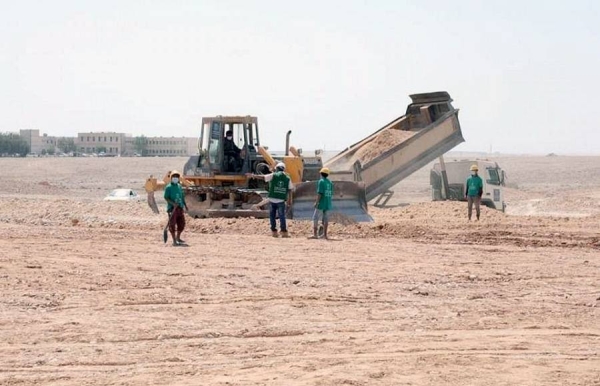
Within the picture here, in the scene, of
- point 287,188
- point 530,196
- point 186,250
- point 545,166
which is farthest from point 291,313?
point 545,166

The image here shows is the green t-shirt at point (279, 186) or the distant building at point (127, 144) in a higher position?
the distant building at point (127, 144)

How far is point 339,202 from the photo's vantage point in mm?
22516

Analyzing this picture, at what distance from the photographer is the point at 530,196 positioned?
4394 cm

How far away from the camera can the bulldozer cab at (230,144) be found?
78.3 ft

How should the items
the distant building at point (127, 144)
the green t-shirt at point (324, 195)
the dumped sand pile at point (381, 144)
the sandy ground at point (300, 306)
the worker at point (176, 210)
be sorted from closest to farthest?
the sandy ground at point (300, 306), the worker at point (176, 210), the green t-shirt at point (324, 195), the dumped sand pile at point (381, 144), the distant building at point (127, 144)

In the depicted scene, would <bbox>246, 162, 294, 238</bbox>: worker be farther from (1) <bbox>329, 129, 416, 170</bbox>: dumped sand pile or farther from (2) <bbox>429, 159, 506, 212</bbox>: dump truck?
(2) <bbox>429, 159, 506, 212</bbox>: dump truck

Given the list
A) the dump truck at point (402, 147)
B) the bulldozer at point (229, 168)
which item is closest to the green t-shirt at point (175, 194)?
the bulldozer at point (229, 168)

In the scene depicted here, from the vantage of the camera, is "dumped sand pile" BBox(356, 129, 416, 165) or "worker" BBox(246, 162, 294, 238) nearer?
"worker" BBox(246, 162, 294, 238)

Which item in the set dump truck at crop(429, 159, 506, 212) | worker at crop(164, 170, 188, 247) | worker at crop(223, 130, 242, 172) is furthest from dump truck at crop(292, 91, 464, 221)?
worker at crop(164, 170, 188, 247)

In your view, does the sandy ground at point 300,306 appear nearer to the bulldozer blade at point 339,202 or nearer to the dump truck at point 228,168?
the bulldozer blade at point 339,202

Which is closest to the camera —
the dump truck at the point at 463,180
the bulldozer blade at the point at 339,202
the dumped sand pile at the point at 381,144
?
the bulldozer blade at the point at 339,202

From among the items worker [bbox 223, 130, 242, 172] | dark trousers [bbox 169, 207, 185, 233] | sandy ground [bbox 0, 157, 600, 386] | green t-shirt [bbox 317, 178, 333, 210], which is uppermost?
worker [bbox 223, 130, 242, 172]

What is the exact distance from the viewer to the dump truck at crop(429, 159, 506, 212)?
29.5 metres

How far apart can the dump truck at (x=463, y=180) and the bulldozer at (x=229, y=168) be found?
7.12 meters
